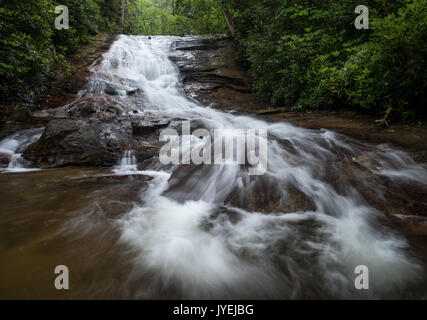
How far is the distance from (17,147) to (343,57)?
28.1ft

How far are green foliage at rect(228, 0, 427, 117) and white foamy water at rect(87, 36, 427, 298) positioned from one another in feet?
4.98

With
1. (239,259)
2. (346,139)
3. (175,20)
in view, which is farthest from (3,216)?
(175,20)

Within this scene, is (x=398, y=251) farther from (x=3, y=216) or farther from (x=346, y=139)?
(x=3, y=216)

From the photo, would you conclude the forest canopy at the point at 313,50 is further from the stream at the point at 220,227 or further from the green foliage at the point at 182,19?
the green foliage at the point at 182,19

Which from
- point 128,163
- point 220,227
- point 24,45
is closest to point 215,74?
point 24,45

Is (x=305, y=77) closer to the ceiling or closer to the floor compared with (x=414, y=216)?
closer to the ceiling

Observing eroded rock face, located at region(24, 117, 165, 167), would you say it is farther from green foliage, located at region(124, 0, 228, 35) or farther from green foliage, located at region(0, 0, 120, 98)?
green foliage, located at region(124, 0, 228, 35)

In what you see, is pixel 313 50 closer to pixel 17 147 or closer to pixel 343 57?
pixel 343 57

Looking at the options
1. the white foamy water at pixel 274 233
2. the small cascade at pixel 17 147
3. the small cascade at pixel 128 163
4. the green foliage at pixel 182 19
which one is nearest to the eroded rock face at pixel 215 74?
the green foliage at pixel 182 19

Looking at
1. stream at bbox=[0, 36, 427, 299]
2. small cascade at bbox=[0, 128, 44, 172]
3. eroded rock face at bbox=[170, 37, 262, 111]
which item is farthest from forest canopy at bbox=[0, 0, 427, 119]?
stream at bbox=[0, 36, 427, 299]

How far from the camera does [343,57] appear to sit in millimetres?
5590

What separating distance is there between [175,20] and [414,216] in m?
20.0

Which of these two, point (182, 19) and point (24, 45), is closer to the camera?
point (24, 45)

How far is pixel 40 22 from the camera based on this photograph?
4.93 m
